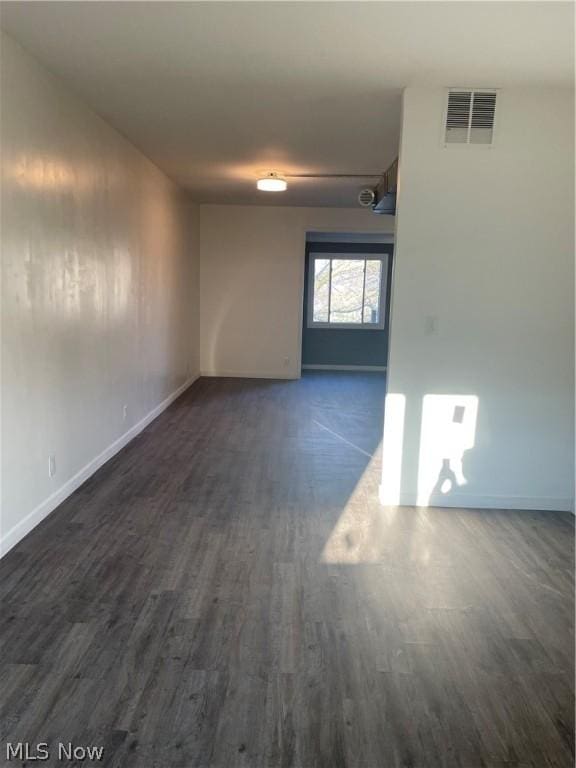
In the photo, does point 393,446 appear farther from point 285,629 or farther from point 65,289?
point 65,289

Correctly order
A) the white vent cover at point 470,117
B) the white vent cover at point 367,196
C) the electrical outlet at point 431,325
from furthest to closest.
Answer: the white vent cover at point 367,196
the electrical outlet at point 431,325
the white vent cover at point 470,117

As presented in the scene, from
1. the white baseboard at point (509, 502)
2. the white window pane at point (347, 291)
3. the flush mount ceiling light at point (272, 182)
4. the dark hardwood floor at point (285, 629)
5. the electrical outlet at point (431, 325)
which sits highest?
the flush mount ceiling light at point (272, 182)

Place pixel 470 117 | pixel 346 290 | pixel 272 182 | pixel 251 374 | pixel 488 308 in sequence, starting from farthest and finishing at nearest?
pixel 346 290 < pixel 251 374 < pixel 272 182 < pixel 488 308 < pixel 470 117

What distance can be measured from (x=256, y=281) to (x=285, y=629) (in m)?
6.43

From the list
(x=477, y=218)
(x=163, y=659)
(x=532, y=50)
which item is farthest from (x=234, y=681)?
(x=532, y=50)

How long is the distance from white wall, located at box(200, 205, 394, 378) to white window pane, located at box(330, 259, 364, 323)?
1596mm

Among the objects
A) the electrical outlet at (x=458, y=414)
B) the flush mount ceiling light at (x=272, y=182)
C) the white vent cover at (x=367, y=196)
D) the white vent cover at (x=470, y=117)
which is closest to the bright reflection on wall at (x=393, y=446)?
the electrical outlet at (x=458, y=414)

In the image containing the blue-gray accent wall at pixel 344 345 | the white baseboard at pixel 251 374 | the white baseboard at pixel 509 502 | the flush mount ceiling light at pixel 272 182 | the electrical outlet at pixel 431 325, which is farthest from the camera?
the blue-gray accent wall at pixel 344 345

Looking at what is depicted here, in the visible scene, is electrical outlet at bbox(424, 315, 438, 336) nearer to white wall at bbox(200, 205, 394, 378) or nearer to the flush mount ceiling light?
the flush mount ceiling light

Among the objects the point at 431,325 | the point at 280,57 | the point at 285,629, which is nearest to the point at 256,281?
the point at 431,325

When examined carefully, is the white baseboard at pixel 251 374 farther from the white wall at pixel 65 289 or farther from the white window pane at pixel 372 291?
the white wall at pixel 65 289

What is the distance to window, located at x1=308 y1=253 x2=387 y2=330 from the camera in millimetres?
9484

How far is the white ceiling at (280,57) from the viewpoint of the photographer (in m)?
2.33

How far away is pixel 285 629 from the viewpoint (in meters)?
2.22
